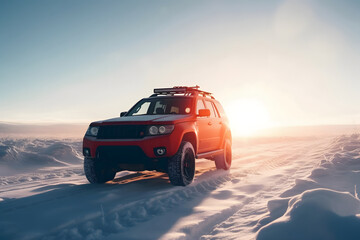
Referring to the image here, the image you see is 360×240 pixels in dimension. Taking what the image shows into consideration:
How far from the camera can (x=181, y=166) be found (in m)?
5.27

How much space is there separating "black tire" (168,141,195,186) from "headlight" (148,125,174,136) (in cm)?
44

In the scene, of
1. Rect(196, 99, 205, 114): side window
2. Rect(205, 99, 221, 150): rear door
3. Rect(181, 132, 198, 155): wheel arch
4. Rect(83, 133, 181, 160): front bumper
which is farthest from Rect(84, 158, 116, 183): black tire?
Rect(205, 99, 221, 150): rear door

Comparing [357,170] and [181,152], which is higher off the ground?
[181,152]

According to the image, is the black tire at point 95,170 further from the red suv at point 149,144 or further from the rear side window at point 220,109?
the rear side window at point 220,109

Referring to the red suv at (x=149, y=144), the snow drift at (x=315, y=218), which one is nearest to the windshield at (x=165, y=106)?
the red suv at (x=149, y=144)

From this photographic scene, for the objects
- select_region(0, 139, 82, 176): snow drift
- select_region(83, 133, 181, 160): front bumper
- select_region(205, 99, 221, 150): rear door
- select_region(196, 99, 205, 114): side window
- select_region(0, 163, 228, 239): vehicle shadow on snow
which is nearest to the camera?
select_region(0, 163, 228, 239): vehicle shadow on snow

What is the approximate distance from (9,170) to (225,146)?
6943 mm

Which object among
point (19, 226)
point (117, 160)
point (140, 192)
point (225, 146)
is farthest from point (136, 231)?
point (225, 146)

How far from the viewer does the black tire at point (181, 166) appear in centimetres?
522

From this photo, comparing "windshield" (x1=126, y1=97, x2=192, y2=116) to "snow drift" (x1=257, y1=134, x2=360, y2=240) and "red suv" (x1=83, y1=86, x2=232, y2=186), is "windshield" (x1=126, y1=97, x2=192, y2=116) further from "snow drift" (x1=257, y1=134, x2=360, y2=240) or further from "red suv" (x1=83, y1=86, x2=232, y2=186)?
"snow drift" (x1=257, y1=134, x2=360, y2=240)

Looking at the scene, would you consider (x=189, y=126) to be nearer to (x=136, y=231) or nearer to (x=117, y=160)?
(x=117, y=160)

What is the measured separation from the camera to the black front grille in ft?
16.9

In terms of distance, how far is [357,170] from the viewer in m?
6.12

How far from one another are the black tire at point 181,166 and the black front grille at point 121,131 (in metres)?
0.74
